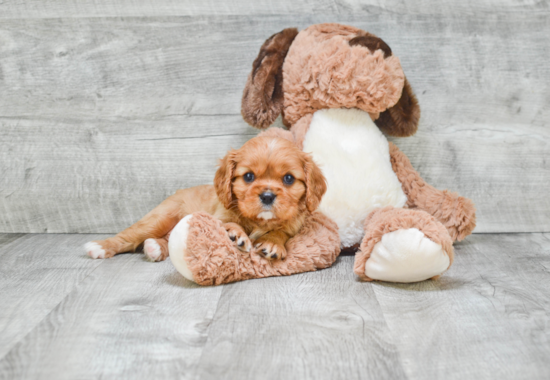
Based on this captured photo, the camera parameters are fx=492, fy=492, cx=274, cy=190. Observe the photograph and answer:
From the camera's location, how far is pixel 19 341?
135 cm

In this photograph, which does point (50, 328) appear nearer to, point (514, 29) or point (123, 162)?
point (123, 162)

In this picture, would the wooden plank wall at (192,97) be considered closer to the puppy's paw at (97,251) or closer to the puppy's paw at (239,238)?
the puppy's paw at (97,251)

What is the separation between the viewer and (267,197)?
5.74ft

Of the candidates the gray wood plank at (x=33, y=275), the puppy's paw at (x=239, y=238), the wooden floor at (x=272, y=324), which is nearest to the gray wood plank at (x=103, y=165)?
the gray wood plank at (x=33, y=275)

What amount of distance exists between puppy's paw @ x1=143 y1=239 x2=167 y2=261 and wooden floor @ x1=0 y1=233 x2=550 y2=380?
0.22 ft

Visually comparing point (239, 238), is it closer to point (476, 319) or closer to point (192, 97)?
point (476, 319)

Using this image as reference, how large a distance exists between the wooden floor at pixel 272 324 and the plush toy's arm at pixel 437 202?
220 mm

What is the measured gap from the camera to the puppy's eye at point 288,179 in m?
1.84

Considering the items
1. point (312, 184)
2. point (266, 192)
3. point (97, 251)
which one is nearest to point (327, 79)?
point (312, 184)

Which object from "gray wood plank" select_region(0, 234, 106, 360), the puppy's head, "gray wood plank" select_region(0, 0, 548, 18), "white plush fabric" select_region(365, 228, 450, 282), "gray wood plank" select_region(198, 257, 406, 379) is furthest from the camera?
"gray wood plank" select_region(0, 0, 548, 18)

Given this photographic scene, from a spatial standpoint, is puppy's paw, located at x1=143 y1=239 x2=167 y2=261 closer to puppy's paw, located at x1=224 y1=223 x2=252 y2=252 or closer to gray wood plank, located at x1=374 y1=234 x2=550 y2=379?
puppy's paw, located at x1=224 y1=223 x2=252 y2=252

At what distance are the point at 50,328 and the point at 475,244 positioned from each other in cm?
189

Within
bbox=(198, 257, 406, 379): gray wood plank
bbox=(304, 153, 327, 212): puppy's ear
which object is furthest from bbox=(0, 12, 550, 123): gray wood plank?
bbox=(198, 257, 406, 379): gray wood plank

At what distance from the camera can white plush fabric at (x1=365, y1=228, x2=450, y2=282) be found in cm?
166
